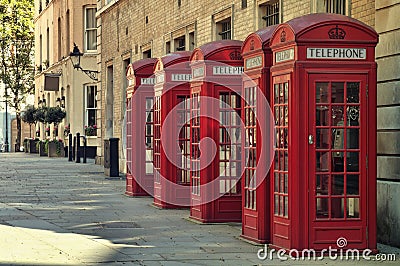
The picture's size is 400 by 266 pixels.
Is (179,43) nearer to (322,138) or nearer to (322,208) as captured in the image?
(322,138)

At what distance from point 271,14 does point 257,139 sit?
6237mm

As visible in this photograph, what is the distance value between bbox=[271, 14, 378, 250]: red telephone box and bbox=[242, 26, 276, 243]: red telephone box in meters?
1.04

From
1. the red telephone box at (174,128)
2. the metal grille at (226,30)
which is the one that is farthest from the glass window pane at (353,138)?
the metal grille at (226,30)

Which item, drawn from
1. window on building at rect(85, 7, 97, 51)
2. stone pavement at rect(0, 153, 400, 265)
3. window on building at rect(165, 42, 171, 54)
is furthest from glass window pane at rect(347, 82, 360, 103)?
window on building at rect(85, 7, 97, 51)

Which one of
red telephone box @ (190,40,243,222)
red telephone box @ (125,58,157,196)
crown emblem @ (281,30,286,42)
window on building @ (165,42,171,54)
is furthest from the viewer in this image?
window on building @ (165,42,171,54)

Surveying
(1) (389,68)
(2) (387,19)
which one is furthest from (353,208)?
(2) (387,19)

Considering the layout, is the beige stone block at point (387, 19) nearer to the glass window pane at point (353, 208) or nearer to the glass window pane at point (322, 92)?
the glass window pane at point (322, 92)

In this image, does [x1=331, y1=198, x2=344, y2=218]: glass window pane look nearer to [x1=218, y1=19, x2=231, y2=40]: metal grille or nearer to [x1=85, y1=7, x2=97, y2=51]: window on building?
[x1=218, y1=19, x2=231, y2=40]: metal grille

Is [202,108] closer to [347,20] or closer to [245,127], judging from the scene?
[245,127]

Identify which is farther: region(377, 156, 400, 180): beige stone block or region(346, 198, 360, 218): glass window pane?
region(377, 156, 400, 180): beige stone block

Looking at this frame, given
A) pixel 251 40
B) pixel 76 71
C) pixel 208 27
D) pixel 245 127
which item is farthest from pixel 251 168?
pixel 76 71

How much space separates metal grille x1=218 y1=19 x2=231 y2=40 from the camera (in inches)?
824

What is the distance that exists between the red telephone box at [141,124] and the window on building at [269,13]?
305 centimetres

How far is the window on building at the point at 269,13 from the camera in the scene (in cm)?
1807
